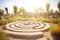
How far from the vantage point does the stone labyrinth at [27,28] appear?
208 centimetres

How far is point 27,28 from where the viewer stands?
214 centimetres

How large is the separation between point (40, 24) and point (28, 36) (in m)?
0.27

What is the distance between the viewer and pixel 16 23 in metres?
2.20

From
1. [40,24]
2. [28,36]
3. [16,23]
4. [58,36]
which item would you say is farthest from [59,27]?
[16,23]

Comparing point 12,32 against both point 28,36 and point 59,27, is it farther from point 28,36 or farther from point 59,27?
point 59,27

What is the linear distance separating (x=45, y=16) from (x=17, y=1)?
1.57ft

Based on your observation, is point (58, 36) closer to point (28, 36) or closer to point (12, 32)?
point (28, 36)

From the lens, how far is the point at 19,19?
7.31 ft

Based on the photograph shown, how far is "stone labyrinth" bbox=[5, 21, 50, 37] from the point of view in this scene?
208cm

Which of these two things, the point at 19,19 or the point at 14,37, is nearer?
the point at 14,37

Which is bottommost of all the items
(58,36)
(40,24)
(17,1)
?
(58,36)

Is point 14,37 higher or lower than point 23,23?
lower

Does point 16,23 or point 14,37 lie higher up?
point 16,23

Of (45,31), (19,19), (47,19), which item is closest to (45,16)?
(47,19)
